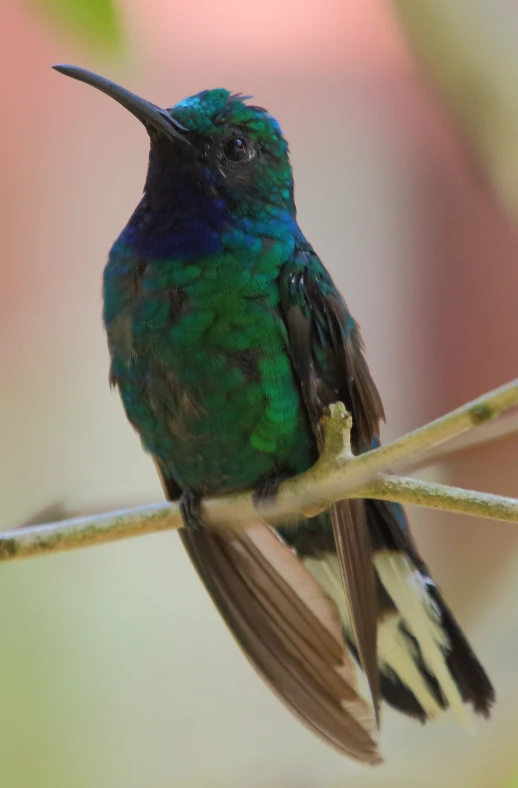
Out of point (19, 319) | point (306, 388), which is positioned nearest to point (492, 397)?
point (306, 388)

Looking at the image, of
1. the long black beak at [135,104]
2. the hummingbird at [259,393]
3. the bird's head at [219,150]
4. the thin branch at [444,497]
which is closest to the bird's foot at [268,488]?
the hummingbird at [259,393]

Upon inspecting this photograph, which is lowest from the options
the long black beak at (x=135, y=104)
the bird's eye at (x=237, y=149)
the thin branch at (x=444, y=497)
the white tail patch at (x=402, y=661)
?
the white tail patch at (x=402, y=661)

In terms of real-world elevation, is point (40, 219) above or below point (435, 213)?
above

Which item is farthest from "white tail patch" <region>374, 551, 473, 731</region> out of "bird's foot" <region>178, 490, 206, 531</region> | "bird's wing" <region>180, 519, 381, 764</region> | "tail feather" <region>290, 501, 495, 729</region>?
"bird's foot" <region>178, 490, 206, 531</region>

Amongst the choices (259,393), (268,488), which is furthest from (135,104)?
(268,488)

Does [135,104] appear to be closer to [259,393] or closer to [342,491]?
[259,393]

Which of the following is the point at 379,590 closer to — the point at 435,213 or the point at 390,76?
the point at 435,213

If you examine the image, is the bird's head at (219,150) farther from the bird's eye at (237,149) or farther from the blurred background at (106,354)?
the blurred background at (106,354)
